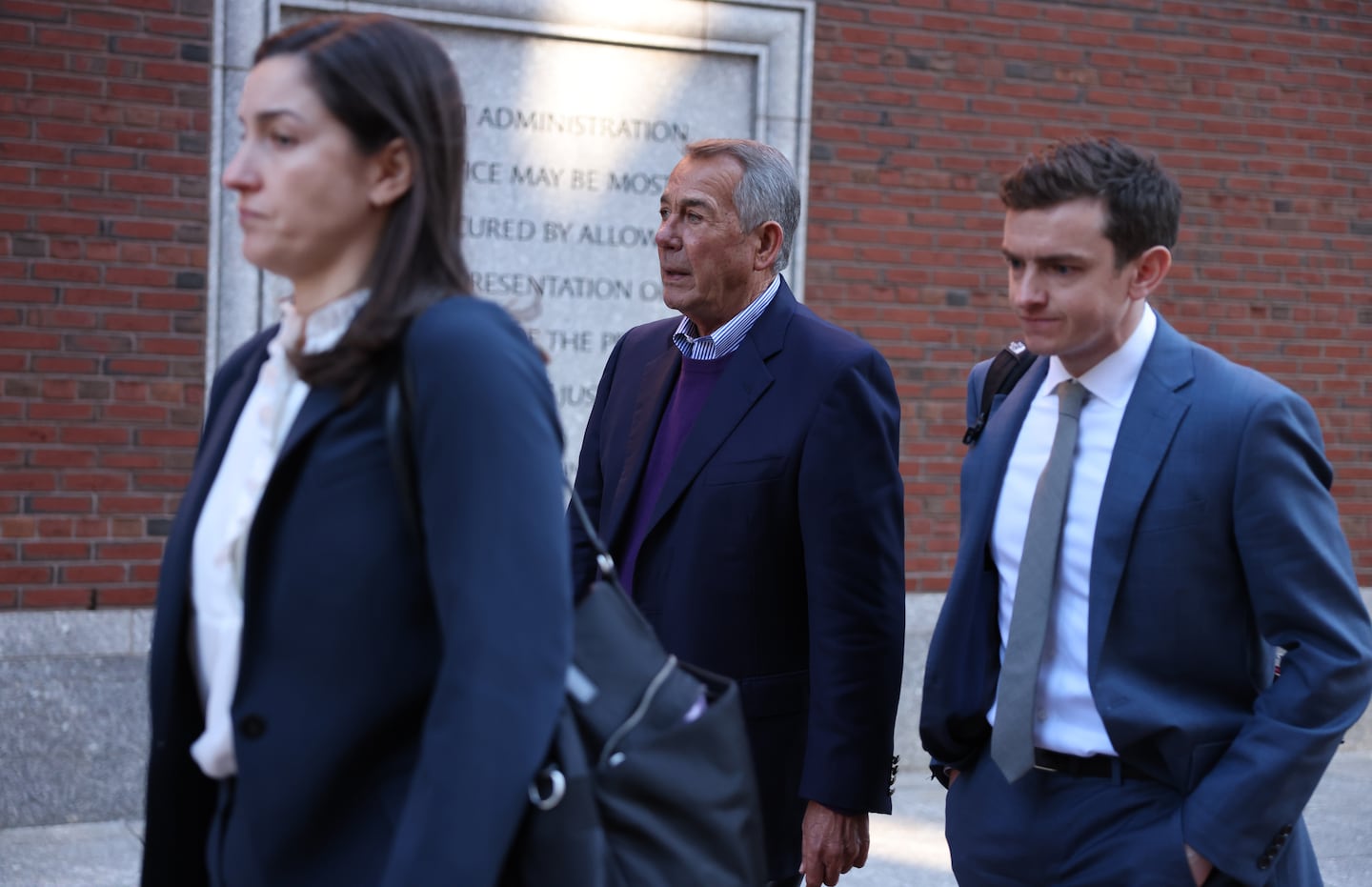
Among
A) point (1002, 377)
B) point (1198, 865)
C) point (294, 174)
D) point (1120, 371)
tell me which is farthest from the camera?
point (1002, 377)

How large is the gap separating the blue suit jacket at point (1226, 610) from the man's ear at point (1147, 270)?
0.34ft

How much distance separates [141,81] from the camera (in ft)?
20.0

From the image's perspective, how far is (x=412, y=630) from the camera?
1.72 m

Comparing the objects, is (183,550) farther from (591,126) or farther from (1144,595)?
(591,126)

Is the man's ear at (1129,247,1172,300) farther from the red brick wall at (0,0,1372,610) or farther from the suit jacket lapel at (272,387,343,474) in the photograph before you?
the red brick wall at (0,0,1372,610)

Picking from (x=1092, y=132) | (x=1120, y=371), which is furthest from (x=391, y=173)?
(x=1092, y=132)

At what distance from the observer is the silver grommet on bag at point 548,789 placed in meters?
1.65

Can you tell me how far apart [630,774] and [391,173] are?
2.38 feet

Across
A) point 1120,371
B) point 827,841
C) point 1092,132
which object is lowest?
point 827,841

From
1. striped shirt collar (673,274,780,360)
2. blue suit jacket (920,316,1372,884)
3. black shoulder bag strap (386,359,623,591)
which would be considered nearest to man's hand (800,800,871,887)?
blue suit jacket (920,316,1372,884)

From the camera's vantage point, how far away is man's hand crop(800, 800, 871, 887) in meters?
3.32

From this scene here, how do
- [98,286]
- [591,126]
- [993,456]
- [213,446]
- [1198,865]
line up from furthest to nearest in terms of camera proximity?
[591,126]
[98,286]
[993,456]
[1198,865]
[213,446]

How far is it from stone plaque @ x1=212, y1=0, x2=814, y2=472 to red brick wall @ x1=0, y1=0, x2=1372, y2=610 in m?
0.32

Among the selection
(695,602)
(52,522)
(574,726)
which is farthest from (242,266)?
(574,726)
